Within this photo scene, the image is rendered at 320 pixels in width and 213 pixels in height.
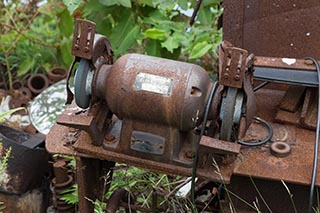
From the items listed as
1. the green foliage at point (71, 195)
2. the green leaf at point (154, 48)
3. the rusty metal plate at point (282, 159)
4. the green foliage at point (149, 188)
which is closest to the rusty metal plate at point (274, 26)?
the rusty metal plate at point (282, 159)

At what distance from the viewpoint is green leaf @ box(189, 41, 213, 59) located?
2768 millimetres

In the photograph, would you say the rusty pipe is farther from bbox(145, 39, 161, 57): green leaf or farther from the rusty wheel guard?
the rusty wheel guard

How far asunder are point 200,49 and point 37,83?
1.31 metres

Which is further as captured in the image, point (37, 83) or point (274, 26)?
point (37, 83)

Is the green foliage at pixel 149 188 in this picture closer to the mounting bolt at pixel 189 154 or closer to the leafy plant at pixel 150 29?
the mounting bolt at pixel 189 154

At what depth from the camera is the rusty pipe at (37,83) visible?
342 centimetres

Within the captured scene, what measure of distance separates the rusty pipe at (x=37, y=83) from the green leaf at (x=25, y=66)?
6 centimetres

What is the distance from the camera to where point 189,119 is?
160cm

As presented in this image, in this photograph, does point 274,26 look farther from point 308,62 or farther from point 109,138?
point 109,138

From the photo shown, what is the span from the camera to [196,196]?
223 cm

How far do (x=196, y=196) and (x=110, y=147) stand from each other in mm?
666

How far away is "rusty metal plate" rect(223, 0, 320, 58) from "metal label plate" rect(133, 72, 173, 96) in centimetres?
62

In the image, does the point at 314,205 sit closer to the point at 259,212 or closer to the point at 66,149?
the point at 259,212

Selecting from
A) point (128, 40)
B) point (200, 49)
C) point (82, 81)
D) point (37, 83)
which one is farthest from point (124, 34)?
point (82, 81)
